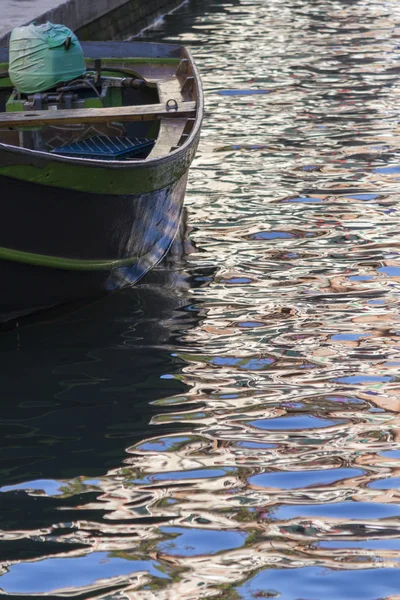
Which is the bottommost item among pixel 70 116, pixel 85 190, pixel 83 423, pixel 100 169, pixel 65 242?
pixel 83 423

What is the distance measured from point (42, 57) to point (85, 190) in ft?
8.21

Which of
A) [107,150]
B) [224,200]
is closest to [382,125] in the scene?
[224,200]

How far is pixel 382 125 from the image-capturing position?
12.0m

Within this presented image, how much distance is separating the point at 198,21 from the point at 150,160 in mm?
14588

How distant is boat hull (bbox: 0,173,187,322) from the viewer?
19.7ft

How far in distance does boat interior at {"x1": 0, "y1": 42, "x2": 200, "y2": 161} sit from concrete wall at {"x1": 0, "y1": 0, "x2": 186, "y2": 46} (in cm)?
315

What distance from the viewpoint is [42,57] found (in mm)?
8266

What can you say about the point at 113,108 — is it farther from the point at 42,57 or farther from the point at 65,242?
the point at 65,242

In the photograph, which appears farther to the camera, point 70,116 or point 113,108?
point 113,108

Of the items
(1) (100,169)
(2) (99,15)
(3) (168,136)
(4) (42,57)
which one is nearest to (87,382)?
(1) (100,169)

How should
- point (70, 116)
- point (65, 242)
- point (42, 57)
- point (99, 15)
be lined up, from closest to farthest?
1. point (65, 242)
2. point (70, 116)
3. point (42, 57)
4. point (99, 15)

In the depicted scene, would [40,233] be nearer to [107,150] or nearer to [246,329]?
[246,329]

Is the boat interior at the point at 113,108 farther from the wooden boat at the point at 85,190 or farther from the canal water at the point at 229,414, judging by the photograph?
the canal water at the point at 229,414

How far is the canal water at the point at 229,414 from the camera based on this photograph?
4.23 m
